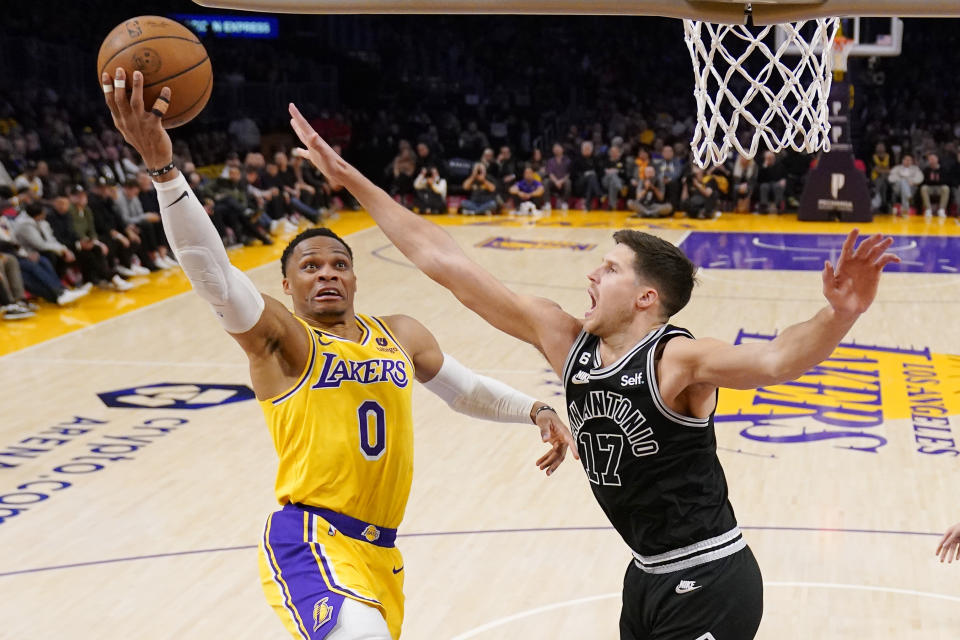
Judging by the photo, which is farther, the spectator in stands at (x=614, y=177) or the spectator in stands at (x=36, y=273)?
the spectator in stands at (x=614, y=177)

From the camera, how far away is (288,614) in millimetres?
3516

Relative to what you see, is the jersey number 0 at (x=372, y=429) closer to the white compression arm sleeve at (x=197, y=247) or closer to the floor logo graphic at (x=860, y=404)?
the white compression arm sleeve at (x=197, y=247)

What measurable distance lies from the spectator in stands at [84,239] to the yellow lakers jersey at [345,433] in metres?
9.74

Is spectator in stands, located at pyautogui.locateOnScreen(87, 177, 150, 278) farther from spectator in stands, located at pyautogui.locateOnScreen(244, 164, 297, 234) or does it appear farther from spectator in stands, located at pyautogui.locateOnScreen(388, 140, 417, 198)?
spectator in stands, located at pyautogui.locateOnScreen(388, 140, 417, 198)

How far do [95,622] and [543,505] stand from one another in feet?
8.62

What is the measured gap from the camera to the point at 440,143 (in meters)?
24.1

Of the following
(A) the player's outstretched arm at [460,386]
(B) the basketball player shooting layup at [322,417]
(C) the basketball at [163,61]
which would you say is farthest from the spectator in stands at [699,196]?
(C) the basketball at [163,61]

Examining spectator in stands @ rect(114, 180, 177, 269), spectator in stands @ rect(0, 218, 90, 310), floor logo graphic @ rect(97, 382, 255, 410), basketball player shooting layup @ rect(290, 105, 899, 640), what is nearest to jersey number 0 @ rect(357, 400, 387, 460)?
basketball player shooting layup @ rect(290, 105, 899, 640)

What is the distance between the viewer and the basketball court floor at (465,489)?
5531 mm

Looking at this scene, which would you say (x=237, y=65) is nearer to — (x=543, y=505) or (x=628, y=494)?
(x=543, y=505)

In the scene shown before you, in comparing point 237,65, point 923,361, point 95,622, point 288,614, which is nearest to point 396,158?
point 237,65

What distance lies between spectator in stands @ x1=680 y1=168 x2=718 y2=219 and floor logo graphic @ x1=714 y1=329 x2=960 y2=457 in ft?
31.4

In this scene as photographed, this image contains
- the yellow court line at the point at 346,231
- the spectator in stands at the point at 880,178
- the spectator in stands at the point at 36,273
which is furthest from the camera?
the spectator in stands at the point at 880,178

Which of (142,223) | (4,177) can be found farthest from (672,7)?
(4,177)
